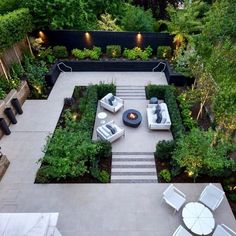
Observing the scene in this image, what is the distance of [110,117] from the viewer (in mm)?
15984

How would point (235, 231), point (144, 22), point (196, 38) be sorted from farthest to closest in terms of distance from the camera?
point (144, 22) < point (196, 38) < point (235, 231)

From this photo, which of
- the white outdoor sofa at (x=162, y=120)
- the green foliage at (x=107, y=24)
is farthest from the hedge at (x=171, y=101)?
the green foliage at (x=107, y=24)

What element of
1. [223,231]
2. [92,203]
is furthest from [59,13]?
[223,231]

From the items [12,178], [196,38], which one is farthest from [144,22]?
[12,178]

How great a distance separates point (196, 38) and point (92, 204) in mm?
13131

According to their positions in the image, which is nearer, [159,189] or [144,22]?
[159,189]

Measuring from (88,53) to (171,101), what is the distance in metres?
9.68

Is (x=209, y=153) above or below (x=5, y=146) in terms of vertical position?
above

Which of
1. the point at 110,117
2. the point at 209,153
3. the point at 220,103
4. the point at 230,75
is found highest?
the point at 230,75

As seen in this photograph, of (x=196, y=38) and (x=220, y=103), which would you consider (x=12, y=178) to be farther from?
(x=196, y=38)

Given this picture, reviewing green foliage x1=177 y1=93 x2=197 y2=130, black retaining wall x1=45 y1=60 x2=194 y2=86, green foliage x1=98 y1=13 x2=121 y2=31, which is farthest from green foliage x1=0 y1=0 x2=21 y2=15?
green foliage x1=177 y1=93 x2=197 y2=130

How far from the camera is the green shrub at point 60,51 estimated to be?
2075cm

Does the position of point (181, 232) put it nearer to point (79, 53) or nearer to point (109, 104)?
point (109, 104)

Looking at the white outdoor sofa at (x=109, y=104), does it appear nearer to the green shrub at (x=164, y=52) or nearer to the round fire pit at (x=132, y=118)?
the round fire pit at (x=132, y=118)
